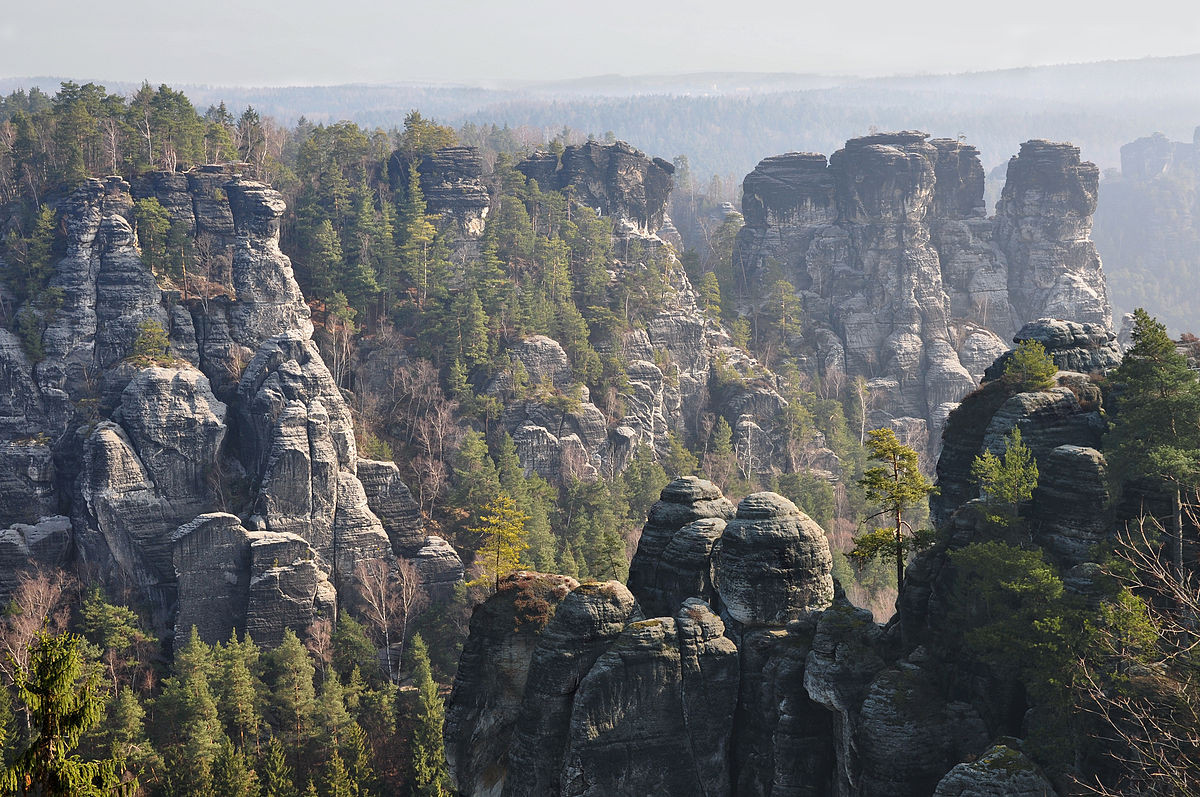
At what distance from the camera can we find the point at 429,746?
155ft

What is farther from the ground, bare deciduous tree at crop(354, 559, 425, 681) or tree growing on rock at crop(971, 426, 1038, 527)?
tree growing on rock at crop(971, 426, 1038, 527)

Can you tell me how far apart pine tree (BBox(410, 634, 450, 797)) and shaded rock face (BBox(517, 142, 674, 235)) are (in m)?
63.1

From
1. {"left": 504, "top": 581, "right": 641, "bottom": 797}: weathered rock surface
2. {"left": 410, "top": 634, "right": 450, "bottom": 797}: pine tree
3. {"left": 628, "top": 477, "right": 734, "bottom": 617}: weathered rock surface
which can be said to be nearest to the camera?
{"left": 504, "top": 581, "right": 641, "bottom": 797}: weathered rock surface

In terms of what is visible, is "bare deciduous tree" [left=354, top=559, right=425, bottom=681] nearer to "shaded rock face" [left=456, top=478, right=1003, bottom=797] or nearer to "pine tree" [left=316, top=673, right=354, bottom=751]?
"pine tree" [left=316, top=673, right=354, bottom=751]

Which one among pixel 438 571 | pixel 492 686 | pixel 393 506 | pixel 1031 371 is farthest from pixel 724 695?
pixel 393 506

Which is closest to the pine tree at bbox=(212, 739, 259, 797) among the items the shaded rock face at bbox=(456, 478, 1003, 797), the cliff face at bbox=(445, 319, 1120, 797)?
the shaded rock face at bbox=(456, 478, 1003, 797)

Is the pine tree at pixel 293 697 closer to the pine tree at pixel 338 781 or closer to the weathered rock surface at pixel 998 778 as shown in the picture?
the pine tree at pixel 338 781

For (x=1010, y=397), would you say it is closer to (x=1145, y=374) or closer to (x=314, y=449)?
(x=1145, y=374)

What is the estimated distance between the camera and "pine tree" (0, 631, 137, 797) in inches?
647

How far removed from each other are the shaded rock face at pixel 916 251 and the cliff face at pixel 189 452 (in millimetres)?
55547

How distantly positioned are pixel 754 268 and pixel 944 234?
21851 mm

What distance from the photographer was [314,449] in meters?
64.8

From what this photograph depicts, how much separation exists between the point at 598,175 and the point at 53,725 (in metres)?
93.6

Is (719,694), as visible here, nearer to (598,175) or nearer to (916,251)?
(598,175)
